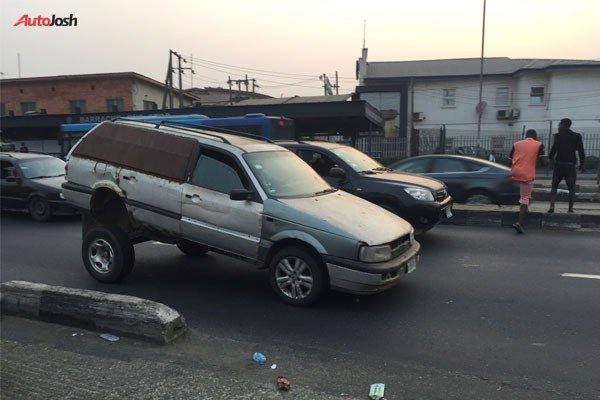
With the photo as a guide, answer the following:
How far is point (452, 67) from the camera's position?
138ft

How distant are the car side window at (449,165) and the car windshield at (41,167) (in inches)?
360

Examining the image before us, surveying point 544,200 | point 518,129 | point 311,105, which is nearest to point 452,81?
point 518,129

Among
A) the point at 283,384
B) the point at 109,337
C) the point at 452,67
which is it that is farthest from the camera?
the point at 452,67

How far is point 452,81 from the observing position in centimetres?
3934

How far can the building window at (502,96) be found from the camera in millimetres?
38594

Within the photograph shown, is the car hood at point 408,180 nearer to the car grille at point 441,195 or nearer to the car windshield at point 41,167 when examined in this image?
the car grille at point 441,195

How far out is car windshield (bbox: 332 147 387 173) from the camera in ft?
28.0

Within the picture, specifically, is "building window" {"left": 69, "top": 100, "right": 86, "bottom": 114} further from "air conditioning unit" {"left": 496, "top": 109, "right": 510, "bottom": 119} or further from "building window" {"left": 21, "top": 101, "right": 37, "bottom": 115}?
"air conditioning unit" {"left": 496, "top": 109, "right": 510, "bottom": 119}

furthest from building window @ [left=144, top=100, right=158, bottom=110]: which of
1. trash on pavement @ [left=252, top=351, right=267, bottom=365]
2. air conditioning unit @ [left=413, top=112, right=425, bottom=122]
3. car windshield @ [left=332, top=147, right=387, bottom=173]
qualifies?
trash on pavement @ [left=252, top=351, right=267, bottom=365]

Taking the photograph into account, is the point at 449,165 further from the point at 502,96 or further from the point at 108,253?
the point at 502,96

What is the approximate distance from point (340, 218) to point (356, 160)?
3.82 m

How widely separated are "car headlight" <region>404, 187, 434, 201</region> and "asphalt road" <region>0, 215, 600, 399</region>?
826mm

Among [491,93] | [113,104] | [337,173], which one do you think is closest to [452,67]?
[491,93]

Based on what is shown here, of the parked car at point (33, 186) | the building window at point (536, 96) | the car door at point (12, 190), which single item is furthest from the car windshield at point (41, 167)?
the building window at point (536, 96)
